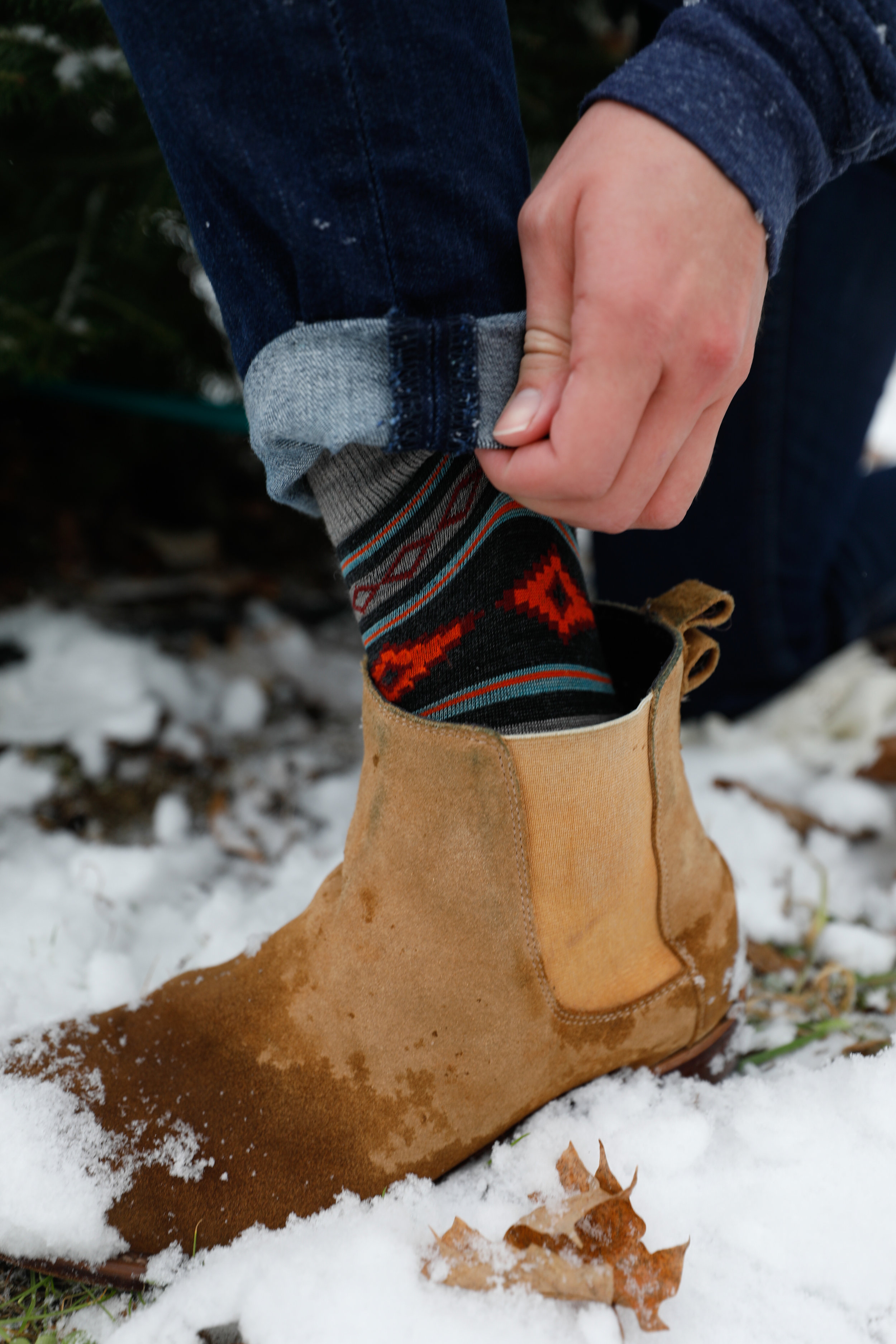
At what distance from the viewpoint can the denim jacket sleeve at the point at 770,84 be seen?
53 centimetres

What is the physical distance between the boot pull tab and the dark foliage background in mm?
683

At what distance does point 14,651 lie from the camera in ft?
4.39

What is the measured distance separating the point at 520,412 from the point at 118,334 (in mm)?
871

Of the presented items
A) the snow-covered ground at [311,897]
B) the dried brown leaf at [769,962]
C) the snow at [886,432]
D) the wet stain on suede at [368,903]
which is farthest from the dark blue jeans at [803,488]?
the snow at [886,432]

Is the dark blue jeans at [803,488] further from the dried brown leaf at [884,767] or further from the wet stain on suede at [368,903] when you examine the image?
the wet stain on suede at [368,903]

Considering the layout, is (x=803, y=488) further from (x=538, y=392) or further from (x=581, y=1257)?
(x=581, y=1257)

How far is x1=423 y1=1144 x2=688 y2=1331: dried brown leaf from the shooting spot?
56 centimetres

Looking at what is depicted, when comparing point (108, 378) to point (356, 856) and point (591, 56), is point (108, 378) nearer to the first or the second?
point (591, 56)

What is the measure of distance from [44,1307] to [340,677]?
976 millimetres

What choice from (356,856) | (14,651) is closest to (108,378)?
(14,651)

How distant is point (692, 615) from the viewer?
72 centimetres

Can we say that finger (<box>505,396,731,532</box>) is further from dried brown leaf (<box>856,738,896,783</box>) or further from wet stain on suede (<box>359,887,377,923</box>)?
dried brown leaf (<box>856,738,896,783</box>)

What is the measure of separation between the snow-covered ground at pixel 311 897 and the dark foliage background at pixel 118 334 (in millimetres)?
191

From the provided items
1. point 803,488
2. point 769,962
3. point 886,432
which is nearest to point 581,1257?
point 769,962
